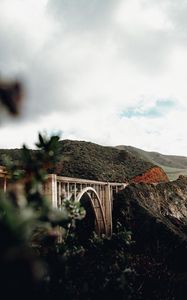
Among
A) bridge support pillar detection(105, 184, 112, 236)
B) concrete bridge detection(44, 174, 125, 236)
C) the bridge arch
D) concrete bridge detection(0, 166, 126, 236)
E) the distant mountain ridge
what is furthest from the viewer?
the distant mountain ridge

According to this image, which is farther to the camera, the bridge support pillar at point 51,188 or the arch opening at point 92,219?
the arch opening at point 92,219

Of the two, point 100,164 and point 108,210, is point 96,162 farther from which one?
point 108,210

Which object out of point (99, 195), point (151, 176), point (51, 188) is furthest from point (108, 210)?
point (151, 176)

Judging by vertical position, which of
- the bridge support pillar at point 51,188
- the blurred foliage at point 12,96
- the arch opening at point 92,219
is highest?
the blurred foliage at point 12,96

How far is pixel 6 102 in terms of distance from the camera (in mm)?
4277

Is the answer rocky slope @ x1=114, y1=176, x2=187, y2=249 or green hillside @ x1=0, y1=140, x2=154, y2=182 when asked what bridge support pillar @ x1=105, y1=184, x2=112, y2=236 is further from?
green hillside @ x1=0, y1=140, x2=154, y2=182

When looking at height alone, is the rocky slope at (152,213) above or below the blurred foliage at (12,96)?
below

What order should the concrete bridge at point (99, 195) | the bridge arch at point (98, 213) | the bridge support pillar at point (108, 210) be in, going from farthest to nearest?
the bridge support pillar at point (108, 210) → the bridge arch at point (98, 213) → the concrete bridge at point (99, 195)

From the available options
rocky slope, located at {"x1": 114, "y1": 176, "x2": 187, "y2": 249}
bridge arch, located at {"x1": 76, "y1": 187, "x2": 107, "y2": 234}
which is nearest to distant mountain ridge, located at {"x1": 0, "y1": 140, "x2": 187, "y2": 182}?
rocky slope, located at {"x1": 114, "y1": 176, "x2": 187, "y2": 249}

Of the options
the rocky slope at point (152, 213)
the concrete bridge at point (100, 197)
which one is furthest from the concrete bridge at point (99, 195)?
the rocky slope at point (152, 213)

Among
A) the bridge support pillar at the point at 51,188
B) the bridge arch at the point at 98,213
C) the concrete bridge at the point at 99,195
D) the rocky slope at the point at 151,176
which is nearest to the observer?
the bridge support pillar at the point at 51,188

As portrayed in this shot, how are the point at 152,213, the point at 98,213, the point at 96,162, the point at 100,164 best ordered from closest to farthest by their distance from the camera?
the point at 98,213
the point at 152,213
the point at 100,164
the point at 96,162

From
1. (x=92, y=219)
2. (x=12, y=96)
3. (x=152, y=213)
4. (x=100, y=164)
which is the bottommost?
(x=92, y=219)

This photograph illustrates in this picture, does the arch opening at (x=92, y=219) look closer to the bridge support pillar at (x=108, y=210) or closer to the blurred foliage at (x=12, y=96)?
the bridge support pillar at (x=108, y=210)
